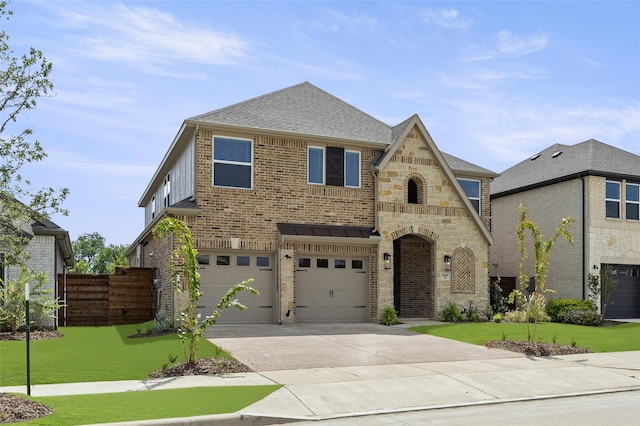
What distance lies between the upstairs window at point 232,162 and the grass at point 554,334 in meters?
7.63

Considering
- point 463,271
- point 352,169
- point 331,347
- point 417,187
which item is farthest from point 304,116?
point 331,347

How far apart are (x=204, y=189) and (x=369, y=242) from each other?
6146 mm

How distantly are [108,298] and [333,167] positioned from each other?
9.88 metres

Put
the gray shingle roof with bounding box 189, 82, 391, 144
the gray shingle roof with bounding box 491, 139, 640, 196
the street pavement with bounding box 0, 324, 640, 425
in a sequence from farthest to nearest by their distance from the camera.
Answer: the gray shingle roof with bounding box 491, 139, 640, 196
the gray shingle roof with bounding box 189, 82, 391, 144
the street pavement with bounding box 0, 324, 640, 425

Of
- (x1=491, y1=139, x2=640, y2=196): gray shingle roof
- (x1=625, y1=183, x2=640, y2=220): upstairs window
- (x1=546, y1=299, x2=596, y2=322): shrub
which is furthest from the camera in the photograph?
(x1=625, y1=183, x2=640, y2=220): upstairs window

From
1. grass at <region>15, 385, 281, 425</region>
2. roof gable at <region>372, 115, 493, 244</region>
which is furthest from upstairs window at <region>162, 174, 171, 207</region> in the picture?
grass at <region>15, 385, 281, 425</region>

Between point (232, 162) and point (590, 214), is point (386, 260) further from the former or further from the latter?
point (590, 214)

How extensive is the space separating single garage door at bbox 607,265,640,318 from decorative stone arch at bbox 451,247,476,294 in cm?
782

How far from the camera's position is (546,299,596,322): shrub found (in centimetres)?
2444

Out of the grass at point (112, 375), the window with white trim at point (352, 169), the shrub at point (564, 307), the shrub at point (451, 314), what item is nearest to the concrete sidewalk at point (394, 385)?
the grass at point (112, 375)

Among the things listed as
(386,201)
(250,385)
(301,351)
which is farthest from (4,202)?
(386,201)

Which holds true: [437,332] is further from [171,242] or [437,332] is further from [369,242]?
[171,242]

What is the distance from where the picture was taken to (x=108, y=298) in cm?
2323

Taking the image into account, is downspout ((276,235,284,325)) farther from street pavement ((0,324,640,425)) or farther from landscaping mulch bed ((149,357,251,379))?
landscaping mulch bed ((149,357,251,379))
